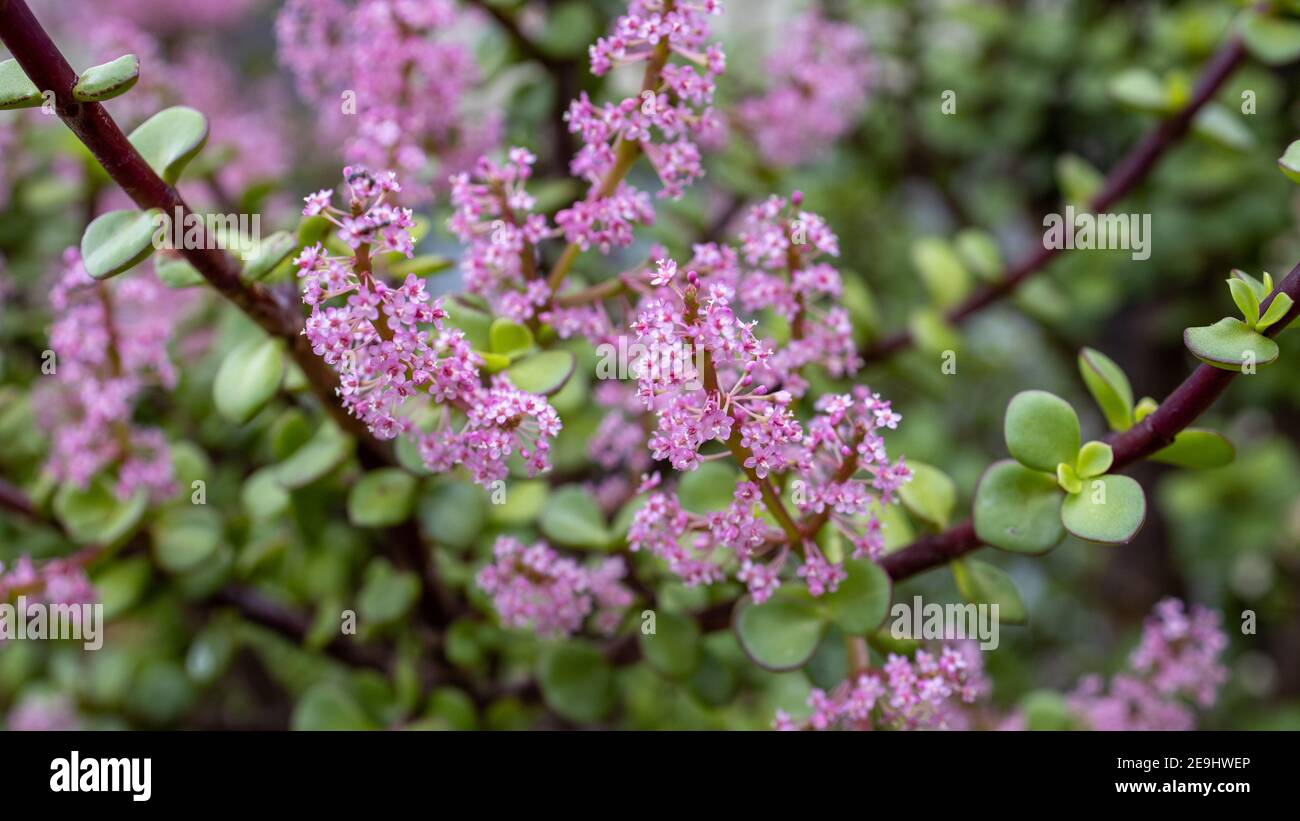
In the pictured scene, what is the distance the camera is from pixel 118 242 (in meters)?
0.54

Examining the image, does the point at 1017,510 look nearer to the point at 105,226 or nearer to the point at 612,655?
the point at 612,655

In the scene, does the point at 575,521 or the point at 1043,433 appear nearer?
the point at 1043,433

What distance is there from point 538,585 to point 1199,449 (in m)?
0.39

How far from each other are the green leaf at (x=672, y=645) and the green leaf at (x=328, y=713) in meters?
0.22

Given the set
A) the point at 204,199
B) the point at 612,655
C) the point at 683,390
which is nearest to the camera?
the point at 683,390

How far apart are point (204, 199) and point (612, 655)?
2.29 ft

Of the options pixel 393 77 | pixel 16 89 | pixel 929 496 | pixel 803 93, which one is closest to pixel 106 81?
pixel 16 89

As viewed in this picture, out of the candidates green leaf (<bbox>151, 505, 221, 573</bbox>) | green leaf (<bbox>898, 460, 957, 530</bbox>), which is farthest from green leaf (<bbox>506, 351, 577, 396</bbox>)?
green leaf (<bbox>151, 505, 221, 573</bbox>)

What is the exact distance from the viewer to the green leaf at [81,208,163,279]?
1.72 feet

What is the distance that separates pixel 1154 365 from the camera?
135 cm

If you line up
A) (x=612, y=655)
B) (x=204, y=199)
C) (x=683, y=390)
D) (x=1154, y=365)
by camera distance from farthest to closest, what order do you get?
(x=1154, y=365), (x=204, y=199), (x=612, y=655), (x=683, y=390)

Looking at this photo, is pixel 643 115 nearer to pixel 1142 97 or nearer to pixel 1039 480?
pixel 1039 480

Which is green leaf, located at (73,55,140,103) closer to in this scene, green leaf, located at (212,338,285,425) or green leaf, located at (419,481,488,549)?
green leaf, located at (212,338,285,425)
